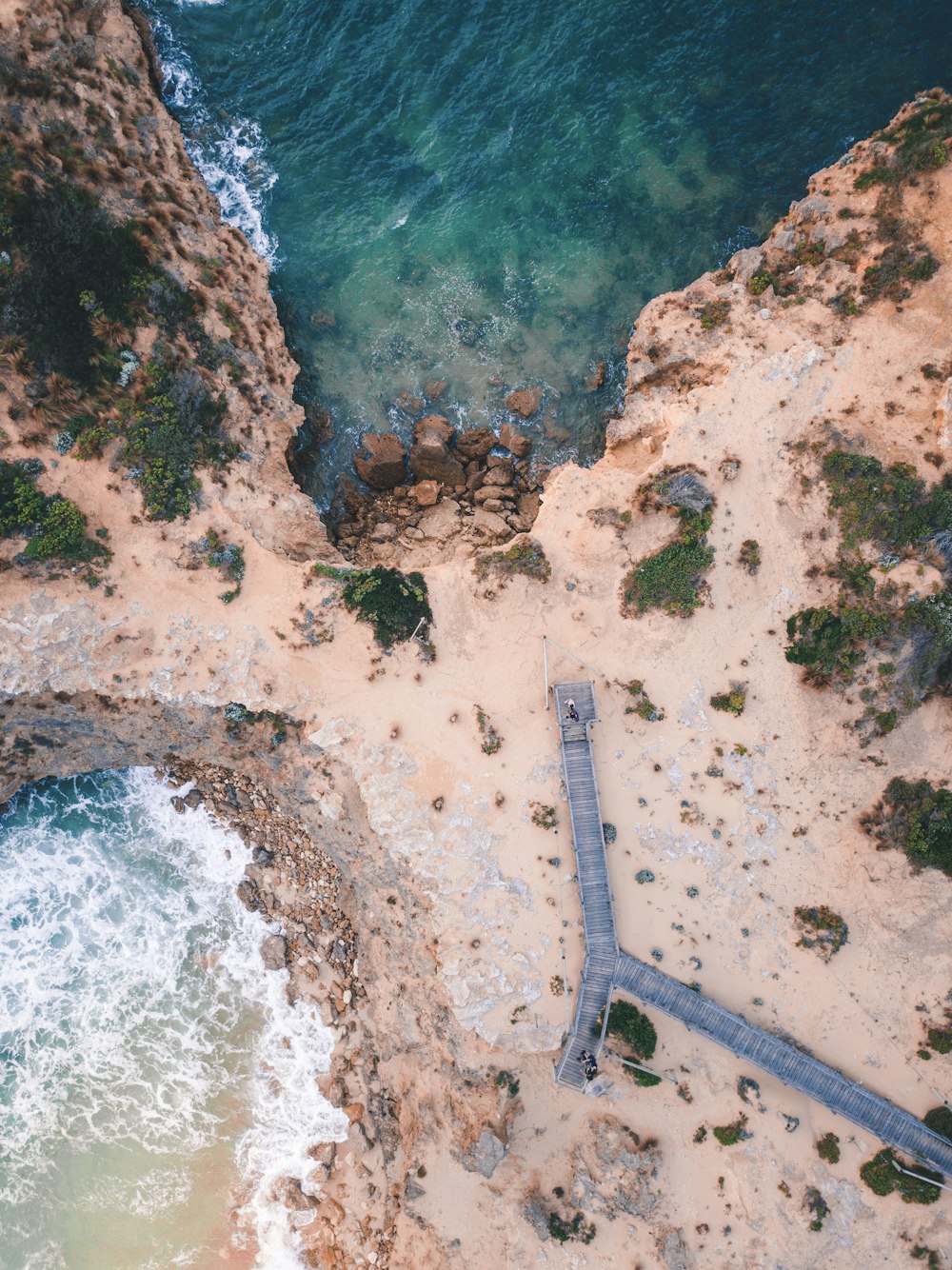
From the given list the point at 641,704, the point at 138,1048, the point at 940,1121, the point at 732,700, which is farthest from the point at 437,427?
the point at 940,1121

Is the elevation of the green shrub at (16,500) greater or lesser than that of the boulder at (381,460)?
lesser

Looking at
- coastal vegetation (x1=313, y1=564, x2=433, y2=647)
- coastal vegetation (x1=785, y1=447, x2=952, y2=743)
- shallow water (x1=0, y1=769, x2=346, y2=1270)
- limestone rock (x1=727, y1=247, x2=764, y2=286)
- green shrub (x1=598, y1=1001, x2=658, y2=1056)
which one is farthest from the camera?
limestone rock (x1=727, y1=247, x2=764, y2=286)

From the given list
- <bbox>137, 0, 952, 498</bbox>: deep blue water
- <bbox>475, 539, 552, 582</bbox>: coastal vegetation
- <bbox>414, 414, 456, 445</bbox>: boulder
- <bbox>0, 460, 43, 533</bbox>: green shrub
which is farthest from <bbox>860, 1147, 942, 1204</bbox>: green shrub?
<bbox>0, 460, 43, 533</bbox>: green shrub

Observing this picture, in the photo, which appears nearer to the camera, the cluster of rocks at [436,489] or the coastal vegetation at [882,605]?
the coastal vegetation at [882,605]

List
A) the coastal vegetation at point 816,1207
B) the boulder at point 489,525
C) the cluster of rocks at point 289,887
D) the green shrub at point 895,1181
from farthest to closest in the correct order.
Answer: the boulder at point 489,525, the cluster of rocks at point 289,887, the coastal vegetation at point 816,1207, the green shrub at point 895,1181

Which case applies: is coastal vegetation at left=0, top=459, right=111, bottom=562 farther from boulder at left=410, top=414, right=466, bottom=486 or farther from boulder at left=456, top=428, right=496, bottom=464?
boulder at left=456, top=428, right=496, bottom=464

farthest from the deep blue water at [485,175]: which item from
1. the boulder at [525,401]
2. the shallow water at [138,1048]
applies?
the shallow water at [138,1048]

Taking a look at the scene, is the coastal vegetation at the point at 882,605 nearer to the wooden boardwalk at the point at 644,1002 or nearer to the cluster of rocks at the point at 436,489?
the wooden boardwalk at the point at 644,1002
